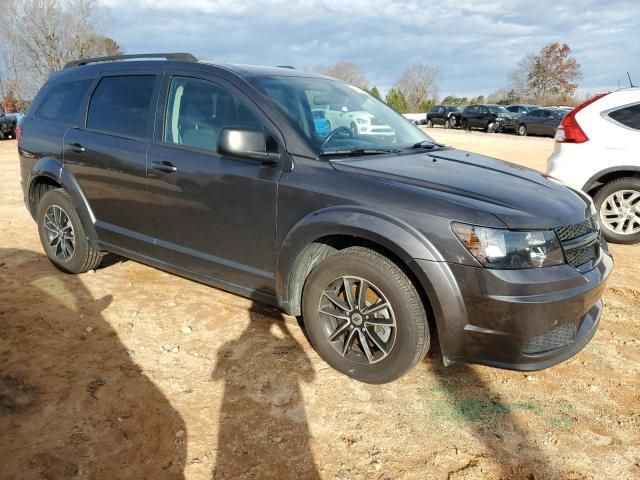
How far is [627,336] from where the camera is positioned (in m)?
3.58

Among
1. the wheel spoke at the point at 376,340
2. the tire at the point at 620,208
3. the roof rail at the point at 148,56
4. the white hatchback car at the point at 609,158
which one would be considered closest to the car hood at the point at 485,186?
the wheel spoke at the point at 376,340

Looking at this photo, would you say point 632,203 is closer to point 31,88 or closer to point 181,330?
point 181,330

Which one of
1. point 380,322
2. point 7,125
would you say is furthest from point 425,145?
point 7,125

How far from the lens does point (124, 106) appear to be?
389 centimetres

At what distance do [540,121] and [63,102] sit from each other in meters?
26.1

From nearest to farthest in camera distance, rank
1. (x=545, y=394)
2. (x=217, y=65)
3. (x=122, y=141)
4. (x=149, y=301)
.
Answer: (x=545, y=394) → (x=217, y=65) → (x=122, y=141) → (x=149, y=301)

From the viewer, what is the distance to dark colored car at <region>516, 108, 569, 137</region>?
83.3 feet

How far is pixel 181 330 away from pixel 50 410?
1.05 metres

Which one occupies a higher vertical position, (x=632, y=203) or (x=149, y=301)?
(x=632, y=203)

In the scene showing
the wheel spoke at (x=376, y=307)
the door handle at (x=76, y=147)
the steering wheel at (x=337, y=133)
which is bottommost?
the wheel spoke at (x=376, y=307)

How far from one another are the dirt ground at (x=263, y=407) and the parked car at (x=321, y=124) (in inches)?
55.1

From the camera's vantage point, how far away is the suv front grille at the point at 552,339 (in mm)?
2541

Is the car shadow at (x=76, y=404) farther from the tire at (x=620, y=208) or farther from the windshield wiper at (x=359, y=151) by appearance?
the tire at (x=620, y=208)

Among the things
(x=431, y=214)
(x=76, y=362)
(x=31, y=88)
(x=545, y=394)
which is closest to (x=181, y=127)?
(x=76, y=362)
